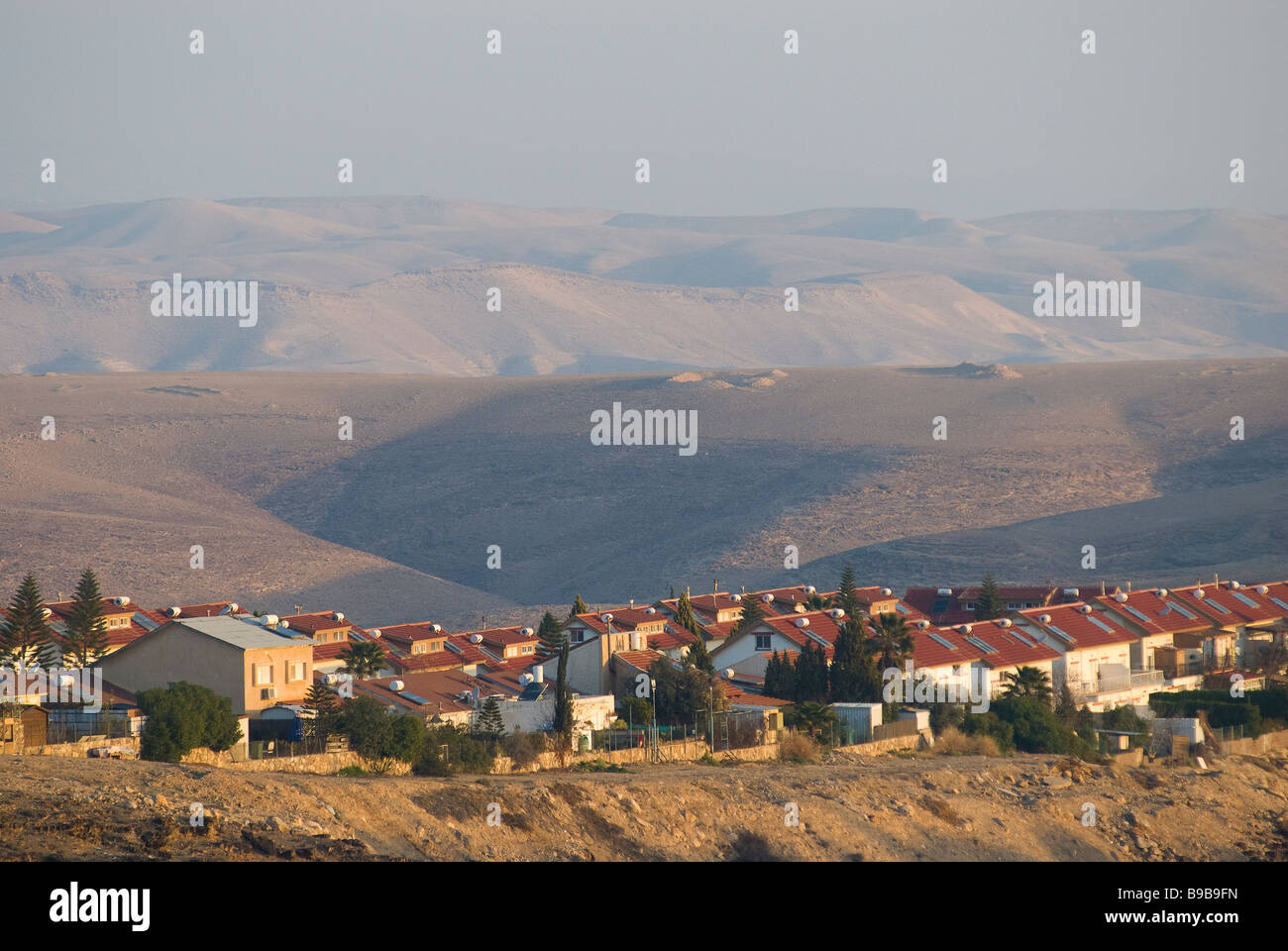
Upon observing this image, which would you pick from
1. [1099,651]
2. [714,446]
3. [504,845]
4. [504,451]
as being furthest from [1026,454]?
[504,845]

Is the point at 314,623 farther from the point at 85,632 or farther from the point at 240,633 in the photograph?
the point at 240,633

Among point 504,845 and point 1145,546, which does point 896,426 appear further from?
point 504,845

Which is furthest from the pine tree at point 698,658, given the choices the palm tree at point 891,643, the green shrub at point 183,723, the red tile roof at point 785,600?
the red tile roof at point 785,600

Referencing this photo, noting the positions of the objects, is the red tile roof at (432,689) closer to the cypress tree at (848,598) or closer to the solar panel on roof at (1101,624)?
the cypress tree at (848,598)

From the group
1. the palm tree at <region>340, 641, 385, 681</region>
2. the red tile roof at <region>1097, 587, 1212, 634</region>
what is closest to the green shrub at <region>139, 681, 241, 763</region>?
the palm tree at <region>340, 641, 385, 681</region>

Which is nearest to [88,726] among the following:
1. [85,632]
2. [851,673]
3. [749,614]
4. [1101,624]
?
[85,632]
